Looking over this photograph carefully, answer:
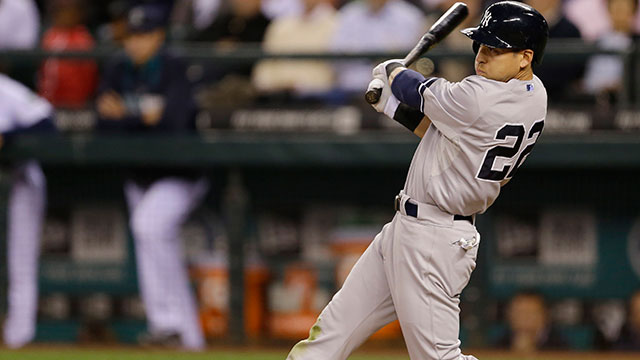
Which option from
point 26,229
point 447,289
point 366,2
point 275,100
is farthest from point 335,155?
point 447,289

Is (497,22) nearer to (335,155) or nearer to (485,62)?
(485,62)

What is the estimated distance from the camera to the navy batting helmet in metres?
3.92

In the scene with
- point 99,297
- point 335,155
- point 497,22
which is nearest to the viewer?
point 497,22

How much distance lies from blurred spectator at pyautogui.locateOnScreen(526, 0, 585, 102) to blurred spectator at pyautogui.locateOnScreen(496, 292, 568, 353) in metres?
1.35

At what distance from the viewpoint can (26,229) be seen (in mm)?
7824

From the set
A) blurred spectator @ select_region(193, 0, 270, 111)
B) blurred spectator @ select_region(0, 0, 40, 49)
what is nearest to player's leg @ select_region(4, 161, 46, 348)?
blurred spectator @ select_region(0, 0, 40, 49)

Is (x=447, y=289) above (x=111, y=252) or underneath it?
above

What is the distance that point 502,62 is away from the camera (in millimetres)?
3977

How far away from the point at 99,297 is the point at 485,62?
15.4ft

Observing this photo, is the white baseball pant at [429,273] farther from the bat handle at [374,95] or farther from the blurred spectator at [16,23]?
the blurred spectator at [16,23]

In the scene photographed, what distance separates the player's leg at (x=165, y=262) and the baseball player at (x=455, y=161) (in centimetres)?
356

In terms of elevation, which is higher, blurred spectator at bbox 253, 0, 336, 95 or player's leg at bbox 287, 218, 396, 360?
blurred spectator at bbox 253, 0, 336, 95

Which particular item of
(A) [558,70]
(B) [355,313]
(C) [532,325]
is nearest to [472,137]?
(B) [355,313]

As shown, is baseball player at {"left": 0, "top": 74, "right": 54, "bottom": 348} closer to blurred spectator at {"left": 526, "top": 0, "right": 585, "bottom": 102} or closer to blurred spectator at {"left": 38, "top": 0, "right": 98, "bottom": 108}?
blurred spectator at {"left": 38, "top": 0, "right": 98, "bottom": 108}
